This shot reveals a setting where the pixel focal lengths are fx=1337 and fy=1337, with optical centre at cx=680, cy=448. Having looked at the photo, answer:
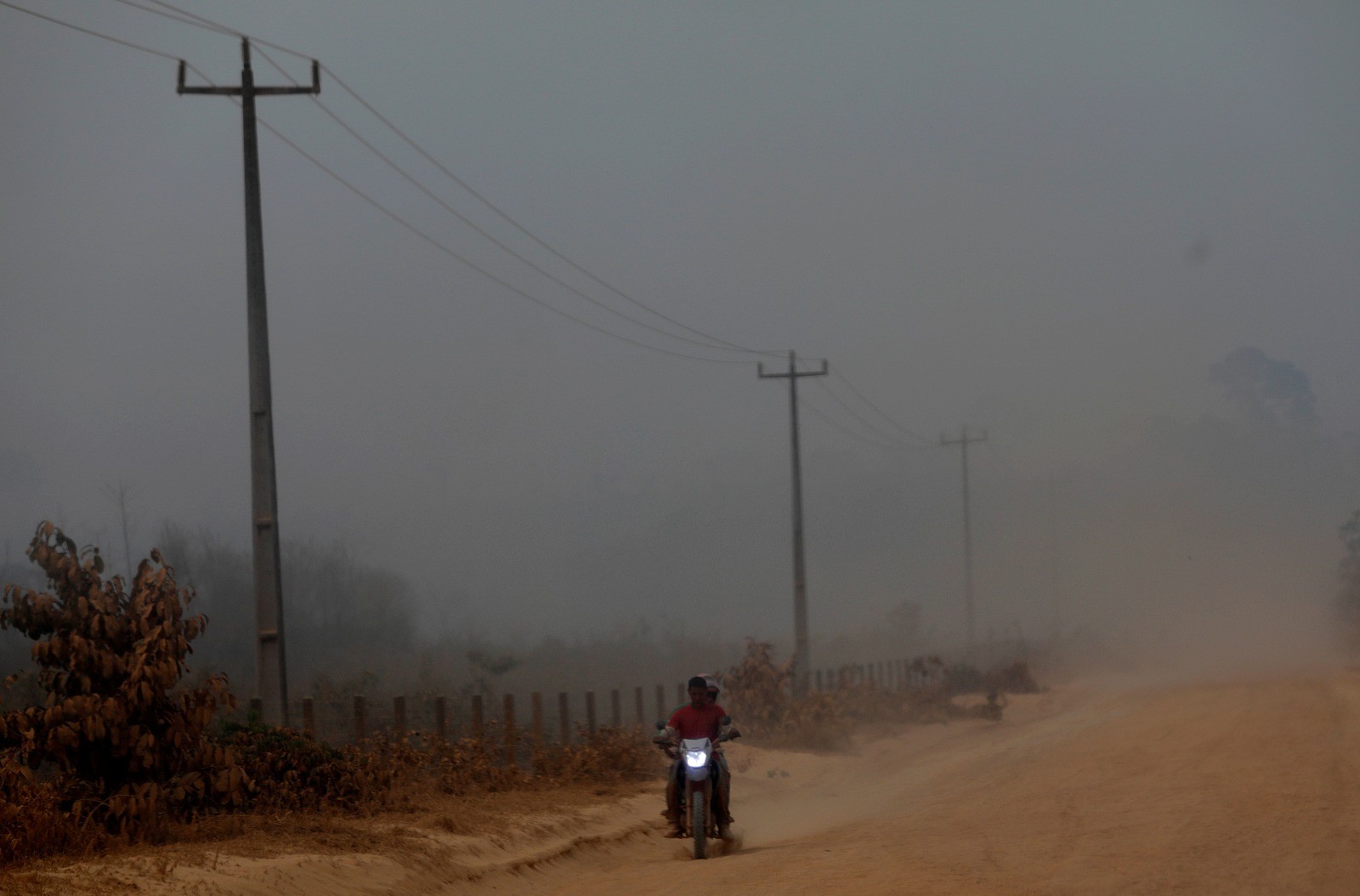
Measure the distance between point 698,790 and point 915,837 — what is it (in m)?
2.62

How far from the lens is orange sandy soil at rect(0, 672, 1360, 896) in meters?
11.6

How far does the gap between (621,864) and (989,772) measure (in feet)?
33.1

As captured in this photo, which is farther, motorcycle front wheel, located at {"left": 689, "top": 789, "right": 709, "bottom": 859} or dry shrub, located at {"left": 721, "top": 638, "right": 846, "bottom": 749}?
dry shrub, located at {"left": 721, "top": 638, "right": 846, "bottom": 749}

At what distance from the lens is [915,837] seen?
1527 cm

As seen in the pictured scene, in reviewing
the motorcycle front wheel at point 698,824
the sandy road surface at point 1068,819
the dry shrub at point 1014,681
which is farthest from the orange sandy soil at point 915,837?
the dry shrub at point 1014,681

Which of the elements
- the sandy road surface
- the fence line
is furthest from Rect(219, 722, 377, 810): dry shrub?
the sandy road surface

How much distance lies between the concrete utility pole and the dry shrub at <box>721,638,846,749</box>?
51.0 feet

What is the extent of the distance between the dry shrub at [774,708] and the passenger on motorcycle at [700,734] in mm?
16635

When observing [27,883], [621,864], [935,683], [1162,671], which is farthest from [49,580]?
[1162,671]

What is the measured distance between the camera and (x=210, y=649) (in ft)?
153

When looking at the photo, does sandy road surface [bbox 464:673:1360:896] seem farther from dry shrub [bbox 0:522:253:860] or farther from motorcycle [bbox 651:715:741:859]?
dry shrub [bbox 0:522:253:860]

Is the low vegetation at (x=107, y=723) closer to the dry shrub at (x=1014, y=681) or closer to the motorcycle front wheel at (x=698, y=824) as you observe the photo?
the motorcycle front wheel at (x=698, y=824)

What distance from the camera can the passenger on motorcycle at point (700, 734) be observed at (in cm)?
1527

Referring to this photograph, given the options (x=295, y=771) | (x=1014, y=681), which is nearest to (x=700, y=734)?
(x=295, y=771)
